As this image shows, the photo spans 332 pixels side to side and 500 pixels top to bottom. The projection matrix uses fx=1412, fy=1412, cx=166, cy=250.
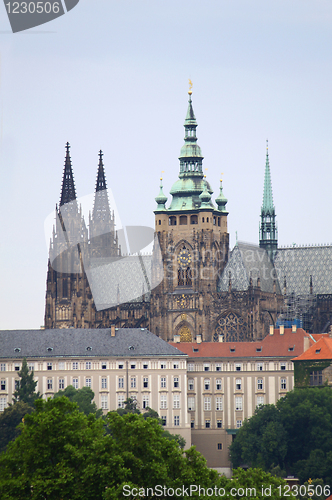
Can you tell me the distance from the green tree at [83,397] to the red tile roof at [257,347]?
1504cm

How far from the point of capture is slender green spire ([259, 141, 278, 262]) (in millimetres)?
175875

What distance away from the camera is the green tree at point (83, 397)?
131750 millimetres

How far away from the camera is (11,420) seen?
13088 cm

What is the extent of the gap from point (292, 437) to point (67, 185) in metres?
64.7

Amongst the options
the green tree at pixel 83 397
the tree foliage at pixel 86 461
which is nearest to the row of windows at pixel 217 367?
the green tree at pixel 83 397

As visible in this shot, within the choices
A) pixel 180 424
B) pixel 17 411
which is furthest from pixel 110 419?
pixel 180 424

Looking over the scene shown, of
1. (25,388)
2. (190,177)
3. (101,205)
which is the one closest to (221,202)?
(190,177)

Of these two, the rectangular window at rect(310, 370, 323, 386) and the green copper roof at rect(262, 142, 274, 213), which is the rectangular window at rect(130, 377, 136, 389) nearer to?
the rectangular window at rect(310, 370, 323, 386)

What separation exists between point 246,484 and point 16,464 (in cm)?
1706

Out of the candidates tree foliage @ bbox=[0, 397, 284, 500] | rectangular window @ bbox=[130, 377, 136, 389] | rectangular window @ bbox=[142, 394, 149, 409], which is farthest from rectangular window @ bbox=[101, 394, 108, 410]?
tree foliage @ bbox=[0, 397, 284, 500]

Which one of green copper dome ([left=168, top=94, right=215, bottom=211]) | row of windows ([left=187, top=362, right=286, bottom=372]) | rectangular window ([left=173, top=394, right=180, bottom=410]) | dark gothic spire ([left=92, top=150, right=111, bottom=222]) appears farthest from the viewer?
dark gothic spire ([left=92, top=150, right=111, bottom=222])

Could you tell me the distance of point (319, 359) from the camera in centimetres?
14100

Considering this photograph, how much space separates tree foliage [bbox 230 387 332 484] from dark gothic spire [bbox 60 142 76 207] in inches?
2228

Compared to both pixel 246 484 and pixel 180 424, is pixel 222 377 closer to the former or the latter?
pixel 180 424
